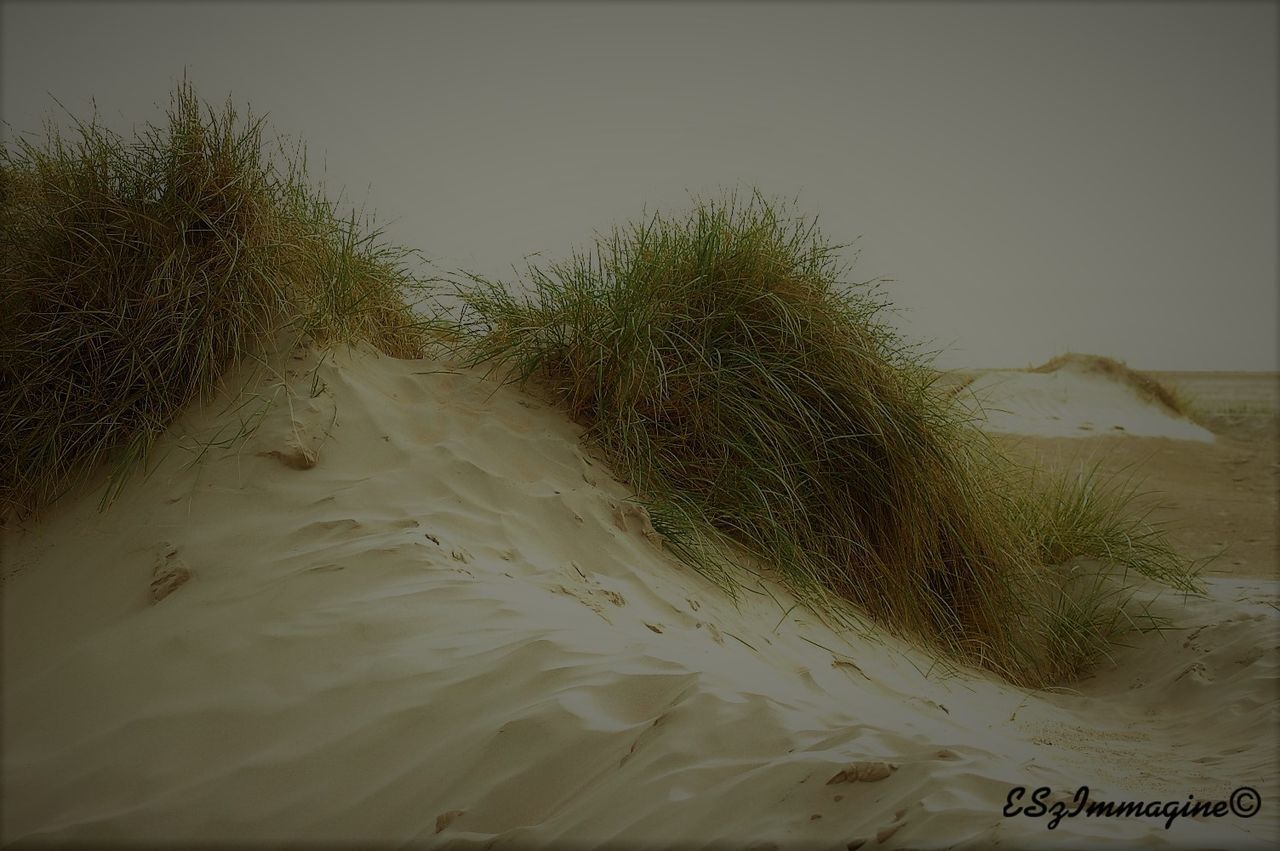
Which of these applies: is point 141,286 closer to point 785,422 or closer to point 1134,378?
point 785,422

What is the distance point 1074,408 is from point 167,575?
9.66 meters

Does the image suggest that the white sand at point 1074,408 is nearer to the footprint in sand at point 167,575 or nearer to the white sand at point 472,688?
the white sand at point 472,688

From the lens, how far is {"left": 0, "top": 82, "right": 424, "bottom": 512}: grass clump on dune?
2.85 meters

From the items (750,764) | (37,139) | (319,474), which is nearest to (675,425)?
(319,474)

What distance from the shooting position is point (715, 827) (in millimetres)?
1384

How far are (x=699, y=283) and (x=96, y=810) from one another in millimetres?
2549

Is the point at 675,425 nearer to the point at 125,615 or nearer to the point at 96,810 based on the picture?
the point at 125,615

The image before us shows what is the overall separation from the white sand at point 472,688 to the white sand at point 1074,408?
6.18 metres

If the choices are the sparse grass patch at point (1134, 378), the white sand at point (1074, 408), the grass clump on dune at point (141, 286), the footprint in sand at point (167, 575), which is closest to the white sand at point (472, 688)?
the footprint in sand at point (167, 575)

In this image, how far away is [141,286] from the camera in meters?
3.00

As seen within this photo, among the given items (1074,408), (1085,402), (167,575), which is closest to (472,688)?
(167,575)

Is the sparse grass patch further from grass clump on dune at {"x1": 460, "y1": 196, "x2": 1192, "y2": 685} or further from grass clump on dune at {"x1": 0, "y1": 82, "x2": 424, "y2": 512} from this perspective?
grass clump on dune at {"x1": 0, "y1": 82, "x2": 424, "y2": 512}

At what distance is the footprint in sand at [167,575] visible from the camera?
7.18 ft

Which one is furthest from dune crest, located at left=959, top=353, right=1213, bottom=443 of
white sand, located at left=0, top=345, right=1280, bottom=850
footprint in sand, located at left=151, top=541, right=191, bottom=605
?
footprint in sand, located at left=151, top=541, right=191, bottom=605
